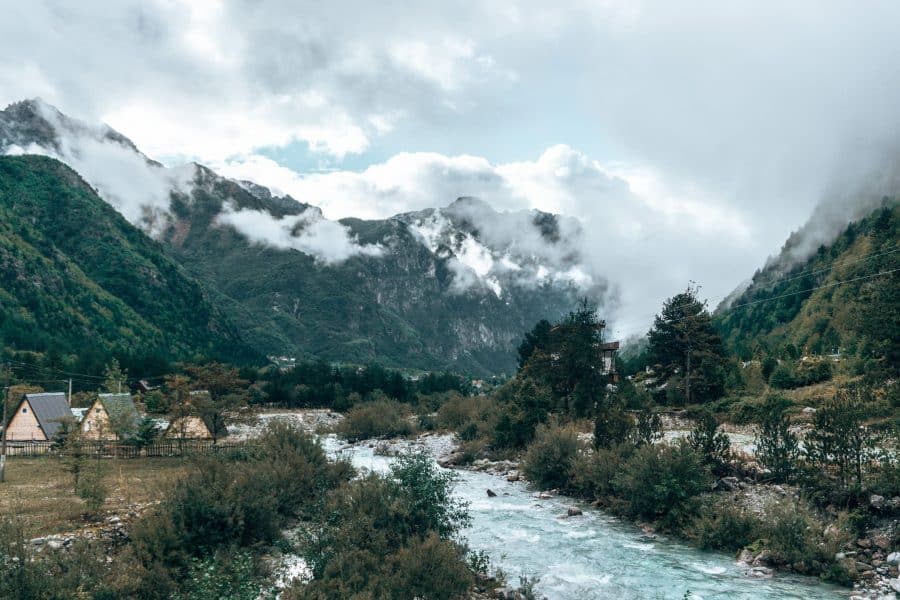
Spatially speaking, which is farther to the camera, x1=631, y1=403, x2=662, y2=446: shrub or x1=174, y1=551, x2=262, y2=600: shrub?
x1=631, y1=403, x2=662, y2=446: shrub

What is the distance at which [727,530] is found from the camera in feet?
81.7

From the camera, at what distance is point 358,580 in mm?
16875

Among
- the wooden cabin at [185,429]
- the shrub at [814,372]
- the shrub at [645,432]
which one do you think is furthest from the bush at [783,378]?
the wooden cabin at [185,429]

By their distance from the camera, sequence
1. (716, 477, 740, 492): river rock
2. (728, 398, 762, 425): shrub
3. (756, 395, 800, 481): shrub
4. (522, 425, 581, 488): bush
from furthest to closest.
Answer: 1. (728, 398, 762, 425): shrub
2. (522, 425, 581, 488): bush
3. (716, 477, 740, 492): river rock
4. (756, 395, 800, 481): shrub

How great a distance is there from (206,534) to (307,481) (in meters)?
9.17

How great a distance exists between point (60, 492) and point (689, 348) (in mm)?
54665

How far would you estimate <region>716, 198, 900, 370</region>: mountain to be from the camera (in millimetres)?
44938

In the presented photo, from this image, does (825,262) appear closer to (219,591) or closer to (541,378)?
(541,378)

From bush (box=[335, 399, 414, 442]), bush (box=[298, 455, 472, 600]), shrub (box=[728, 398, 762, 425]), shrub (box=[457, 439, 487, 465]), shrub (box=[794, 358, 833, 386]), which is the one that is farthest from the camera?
bush (box=[335, 399, 414, 442])

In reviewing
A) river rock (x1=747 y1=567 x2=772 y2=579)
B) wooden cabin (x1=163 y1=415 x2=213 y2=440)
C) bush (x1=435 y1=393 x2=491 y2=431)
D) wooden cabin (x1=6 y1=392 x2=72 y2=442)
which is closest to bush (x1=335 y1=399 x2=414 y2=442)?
bush (x1=435 y1=393 x2=491 y2=431)

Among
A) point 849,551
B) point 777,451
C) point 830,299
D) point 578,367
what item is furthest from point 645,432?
point 830,299

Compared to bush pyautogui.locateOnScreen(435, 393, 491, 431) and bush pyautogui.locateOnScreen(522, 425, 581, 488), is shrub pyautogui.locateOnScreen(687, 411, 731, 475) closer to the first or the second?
bush pyautogui.locateOnScreen(522, 425, 581, 488)

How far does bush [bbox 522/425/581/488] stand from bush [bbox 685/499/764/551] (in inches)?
468

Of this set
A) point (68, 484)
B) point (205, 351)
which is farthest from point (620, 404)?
point (205, 351)
